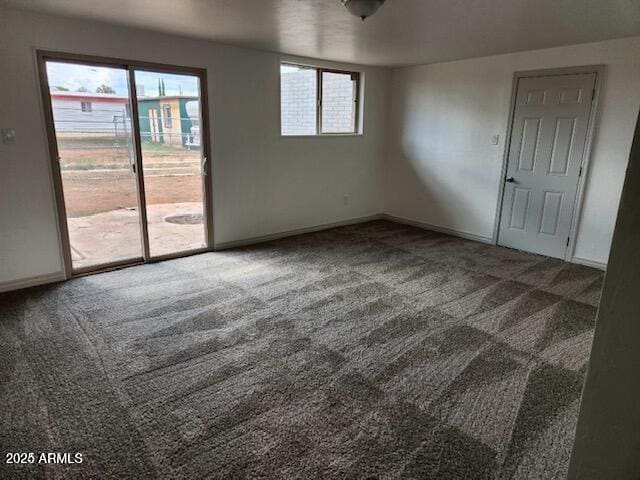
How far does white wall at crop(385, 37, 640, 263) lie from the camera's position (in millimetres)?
4105

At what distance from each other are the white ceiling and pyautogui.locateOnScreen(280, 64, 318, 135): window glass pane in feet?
2.42

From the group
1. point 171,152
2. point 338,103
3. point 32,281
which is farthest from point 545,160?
point 32,281

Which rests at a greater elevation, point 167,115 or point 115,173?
point 167,115

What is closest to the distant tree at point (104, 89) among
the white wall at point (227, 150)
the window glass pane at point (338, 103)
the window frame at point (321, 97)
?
the white wall at point (227, 150)

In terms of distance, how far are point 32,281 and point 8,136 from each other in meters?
1.31

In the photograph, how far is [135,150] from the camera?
410 centimetres

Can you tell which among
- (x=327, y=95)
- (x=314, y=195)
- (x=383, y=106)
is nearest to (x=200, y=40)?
(x=327, y=95)

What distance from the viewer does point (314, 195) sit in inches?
228

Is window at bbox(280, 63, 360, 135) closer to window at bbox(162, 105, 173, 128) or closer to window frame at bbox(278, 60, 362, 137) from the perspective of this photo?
window frame at bbox(278, 60, 362, 137)

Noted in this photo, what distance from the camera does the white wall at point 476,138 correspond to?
4.11 m

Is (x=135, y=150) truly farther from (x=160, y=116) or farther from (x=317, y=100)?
(x=317, y=100)

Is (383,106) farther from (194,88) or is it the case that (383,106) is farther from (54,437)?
(54,437)

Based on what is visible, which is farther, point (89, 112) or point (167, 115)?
point (167, 115)

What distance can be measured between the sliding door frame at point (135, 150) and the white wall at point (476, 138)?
3.12m
